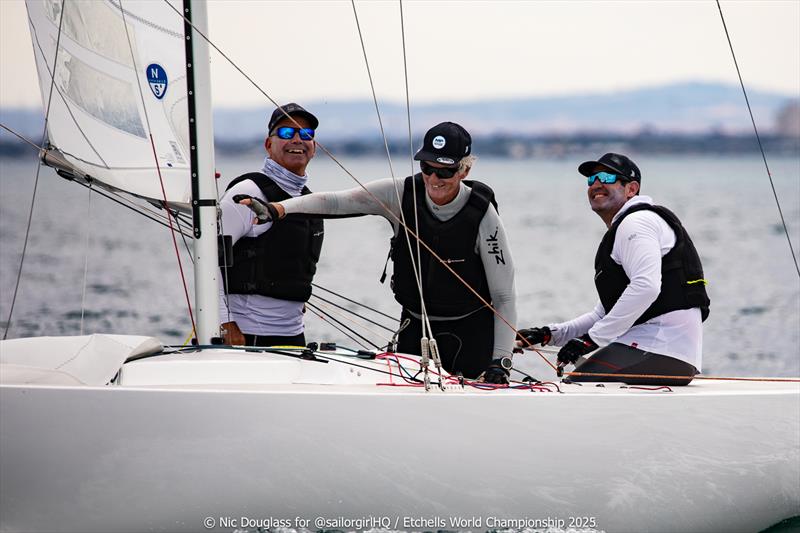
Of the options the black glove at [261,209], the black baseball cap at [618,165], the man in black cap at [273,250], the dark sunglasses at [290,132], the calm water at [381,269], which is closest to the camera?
the black glove at [261,209]

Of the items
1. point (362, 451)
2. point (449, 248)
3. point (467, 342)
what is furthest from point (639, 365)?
point (362, 451)

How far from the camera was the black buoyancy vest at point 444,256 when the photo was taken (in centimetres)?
408

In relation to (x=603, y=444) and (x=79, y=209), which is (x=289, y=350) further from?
(x=79, y=209)

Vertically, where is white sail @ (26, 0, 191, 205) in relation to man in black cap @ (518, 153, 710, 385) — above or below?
above

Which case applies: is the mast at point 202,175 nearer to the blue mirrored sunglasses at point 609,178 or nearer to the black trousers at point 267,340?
the black trousers at point 267,340

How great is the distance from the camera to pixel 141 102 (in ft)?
14.0

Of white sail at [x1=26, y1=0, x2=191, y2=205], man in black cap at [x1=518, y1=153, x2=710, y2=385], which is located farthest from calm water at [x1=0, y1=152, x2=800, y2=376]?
man in black cap at [x1=518, y1=153, x2=710, y2=385]

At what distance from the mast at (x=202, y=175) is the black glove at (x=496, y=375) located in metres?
0.92

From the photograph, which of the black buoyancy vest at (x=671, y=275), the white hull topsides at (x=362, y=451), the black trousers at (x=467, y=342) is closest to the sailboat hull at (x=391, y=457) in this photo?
the white hull topsides at (x=362, y=451)

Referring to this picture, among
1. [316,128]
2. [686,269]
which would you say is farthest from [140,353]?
[686,269]

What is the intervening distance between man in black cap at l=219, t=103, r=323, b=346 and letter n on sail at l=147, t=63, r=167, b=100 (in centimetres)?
44

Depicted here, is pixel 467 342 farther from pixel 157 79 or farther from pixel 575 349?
pixel 157 79

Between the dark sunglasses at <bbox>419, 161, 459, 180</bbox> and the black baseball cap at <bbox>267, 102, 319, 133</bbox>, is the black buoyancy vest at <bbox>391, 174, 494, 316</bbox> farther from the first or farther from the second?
the black baseball cap at <bbox>267, 102, 319, 133</bbox>

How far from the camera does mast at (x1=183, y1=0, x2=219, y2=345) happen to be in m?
3.98
